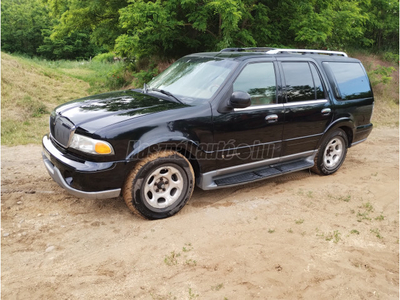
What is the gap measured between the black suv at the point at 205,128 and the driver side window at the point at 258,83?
14 millimetres

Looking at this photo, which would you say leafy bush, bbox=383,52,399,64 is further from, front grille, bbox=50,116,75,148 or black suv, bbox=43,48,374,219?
front grille, bbox=50,116,75,148

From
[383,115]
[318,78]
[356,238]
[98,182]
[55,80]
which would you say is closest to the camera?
[98,182]

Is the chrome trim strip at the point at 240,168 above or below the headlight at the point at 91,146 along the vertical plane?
below

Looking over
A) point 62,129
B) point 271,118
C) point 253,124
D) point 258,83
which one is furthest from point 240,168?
point 62,129

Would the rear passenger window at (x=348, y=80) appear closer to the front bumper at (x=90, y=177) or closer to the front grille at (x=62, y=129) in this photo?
the front bumper at (x=90, y=177)

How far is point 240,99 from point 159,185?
141cm

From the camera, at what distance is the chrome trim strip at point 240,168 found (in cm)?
436

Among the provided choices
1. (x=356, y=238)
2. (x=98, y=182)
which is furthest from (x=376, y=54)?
(x=98, y=182)

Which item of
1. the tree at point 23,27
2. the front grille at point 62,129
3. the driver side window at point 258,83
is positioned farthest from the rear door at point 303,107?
the tree at point 23,27

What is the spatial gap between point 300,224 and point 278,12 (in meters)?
8.02

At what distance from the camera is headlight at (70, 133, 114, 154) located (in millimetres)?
3607

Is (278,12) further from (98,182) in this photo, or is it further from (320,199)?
(98,182)

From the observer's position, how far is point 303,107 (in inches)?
198

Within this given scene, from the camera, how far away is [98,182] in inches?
144
